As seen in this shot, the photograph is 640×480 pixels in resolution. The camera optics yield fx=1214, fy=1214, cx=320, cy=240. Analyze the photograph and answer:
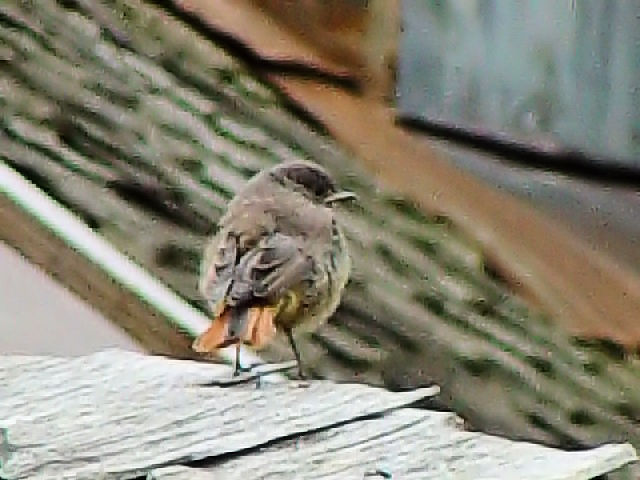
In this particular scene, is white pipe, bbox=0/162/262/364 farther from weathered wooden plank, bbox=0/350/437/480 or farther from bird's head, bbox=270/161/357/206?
bird's head, bbox=270/161/357/206

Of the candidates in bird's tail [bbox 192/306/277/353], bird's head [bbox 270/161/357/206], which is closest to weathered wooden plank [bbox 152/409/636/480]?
bird's tail [bbox 192/306/277/353]

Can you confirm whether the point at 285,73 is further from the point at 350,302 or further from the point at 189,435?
the point at 189,435

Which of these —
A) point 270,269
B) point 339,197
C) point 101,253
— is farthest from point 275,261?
point 101,253

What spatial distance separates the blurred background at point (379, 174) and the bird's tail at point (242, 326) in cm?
8

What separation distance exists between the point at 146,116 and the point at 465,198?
357mm

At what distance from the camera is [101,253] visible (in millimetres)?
1312

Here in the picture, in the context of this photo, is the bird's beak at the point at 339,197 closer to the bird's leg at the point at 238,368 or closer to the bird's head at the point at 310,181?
the bird's head at the point at 310,181

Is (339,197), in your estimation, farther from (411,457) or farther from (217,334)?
(411,457)

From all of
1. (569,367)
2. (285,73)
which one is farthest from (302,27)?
(569,367)

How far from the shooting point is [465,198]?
125 centimetres

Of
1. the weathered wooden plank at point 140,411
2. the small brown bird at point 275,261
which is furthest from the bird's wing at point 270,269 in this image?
the weathered wooden plank at point 140,411

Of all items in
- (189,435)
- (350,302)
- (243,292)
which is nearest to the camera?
(189,435)

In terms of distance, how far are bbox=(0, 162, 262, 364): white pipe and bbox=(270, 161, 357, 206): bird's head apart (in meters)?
0.17

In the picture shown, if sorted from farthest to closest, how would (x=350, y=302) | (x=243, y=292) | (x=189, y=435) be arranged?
(x=350, y=302) < (x=243, y=292) < (x=189, y=435)
